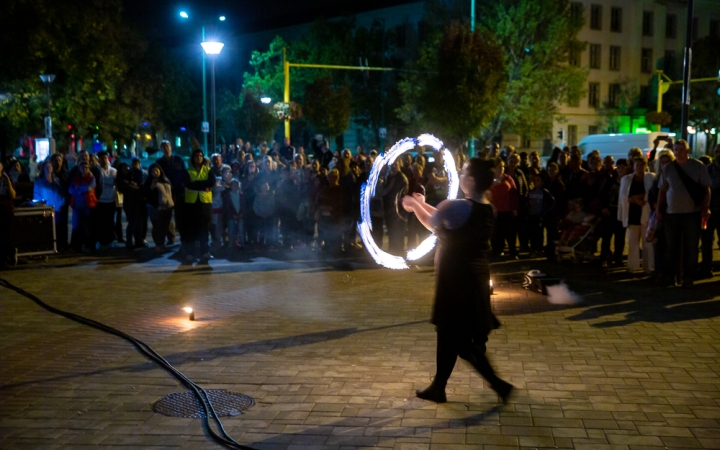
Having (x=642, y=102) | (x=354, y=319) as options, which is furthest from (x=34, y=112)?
(x=642, y=102)

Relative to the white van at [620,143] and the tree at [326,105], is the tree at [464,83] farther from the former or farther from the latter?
the tree at [326,105]

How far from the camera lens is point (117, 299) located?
1117cm

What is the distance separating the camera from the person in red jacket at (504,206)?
47.5 ft

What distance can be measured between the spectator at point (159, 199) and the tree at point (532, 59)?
91.2 ft

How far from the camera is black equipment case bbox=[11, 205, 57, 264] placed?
14433 mm

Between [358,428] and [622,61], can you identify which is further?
[622,61]

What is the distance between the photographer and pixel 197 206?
1462 cm

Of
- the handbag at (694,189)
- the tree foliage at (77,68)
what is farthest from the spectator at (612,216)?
the tree foliage at (77,68)

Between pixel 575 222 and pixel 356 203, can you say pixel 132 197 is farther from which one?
pixel 575 222

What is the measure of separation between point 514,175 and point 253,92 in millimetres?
39104

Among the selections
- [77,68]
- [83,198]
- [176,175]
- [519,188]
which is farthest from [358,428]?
[77,68]

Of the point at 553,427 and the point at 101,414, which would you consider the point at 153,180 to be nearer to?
the point at 101,414

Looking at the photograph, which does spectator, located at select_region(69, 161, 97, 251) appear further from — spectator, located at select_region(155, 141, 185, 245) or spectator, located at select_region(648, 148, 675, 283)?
spectator, located at select_region(648, 148, 675, 283)

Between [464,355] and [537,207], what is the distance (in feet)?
29.6
